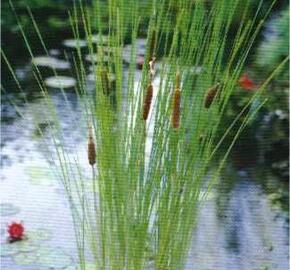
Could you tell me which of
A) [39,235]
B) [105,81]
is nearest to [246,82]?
[39,235]

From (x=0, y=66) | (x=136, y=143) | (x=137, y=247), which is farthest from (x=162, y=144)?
(x=0, y=66)

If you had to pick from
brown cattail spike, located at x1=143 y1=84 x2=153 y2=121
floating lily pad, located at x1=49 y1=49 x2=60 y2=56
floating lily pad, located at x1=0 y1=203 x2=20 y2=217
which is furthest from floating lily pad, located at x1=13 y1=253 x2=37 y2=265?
brown cattail spike, located at x1=143 y1=84 x2=153 y2=121

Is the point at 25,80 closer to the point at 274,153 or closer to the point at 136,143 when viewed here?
the point at 274,153

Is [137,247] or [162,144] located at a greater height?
[162,144]

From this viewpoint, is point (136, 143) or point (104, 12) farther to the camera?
point (104, 12)

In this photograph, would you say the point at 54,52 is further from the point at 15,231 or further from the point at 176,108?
the point at 176,108

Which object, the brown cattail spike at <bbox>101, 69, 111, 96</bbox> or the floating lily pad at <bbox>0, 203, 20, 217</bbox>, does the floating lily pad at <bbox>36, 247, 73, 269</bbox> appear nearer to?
the floating lily pad at <bbox>0, 203, 20, 217</bbox>
